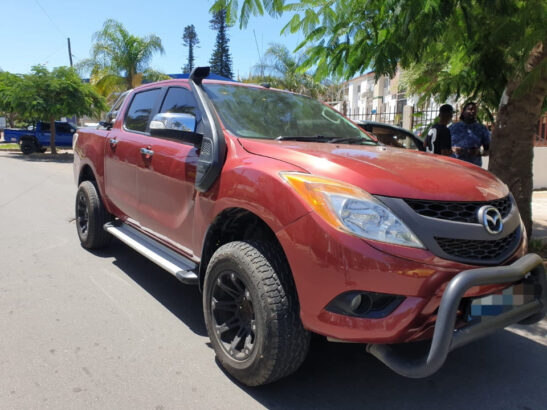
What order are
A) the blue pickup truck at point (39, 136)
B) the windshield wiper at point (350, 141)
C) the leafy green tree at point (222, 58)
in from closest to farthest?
1. the windshield wiper at point (350, 141)
2. the blue pickup truck at point (39, 136)
3. the leafy green tree at point (222, 58)

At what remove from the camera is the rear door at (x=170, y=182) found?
10.8ft

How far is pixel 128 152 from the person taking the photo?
13.9 feet

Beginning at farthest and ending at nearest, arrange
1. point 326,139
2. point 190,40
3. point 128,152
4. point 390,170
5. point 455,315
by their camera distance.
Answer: point 190,40
point 128,152
point 326,139
point 390,170
point 455,315

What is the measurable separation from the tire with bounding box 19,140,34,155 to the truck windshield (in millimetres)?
24176

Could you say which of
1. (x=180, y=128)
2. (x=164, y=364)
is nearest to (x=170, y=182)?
(x=180, y=128)

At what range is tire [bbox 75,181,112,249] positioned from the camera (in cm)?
500

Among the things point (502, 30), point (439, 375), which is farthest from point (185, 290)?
point (502, 30)

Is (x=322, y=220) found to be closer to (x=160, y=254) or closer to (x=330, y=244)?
(x=330, y=244)

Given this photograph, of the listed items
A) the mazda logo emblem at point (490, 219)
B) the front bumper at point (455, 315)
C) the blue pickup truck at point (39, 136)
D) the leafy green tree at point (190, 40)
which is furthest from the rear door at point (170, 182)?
the leafy green tree at point (190, 40)

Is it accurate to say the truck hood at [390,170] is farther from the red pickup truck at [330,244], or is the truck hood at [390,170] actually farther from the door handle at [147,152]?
the door handle at [147,152]

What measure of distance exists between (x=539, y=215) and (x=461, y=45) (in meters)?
4.57

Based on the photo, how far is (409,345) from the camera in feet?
9.25

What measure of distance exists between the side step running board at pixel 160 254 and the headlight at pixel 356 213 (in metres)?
1.27

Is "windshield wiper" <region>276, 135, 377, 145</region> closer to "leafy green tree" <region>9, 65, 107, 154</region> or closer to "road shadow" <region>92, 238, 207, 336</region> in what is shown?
"road shadow" <region>92, 238, 207, 336</region>
